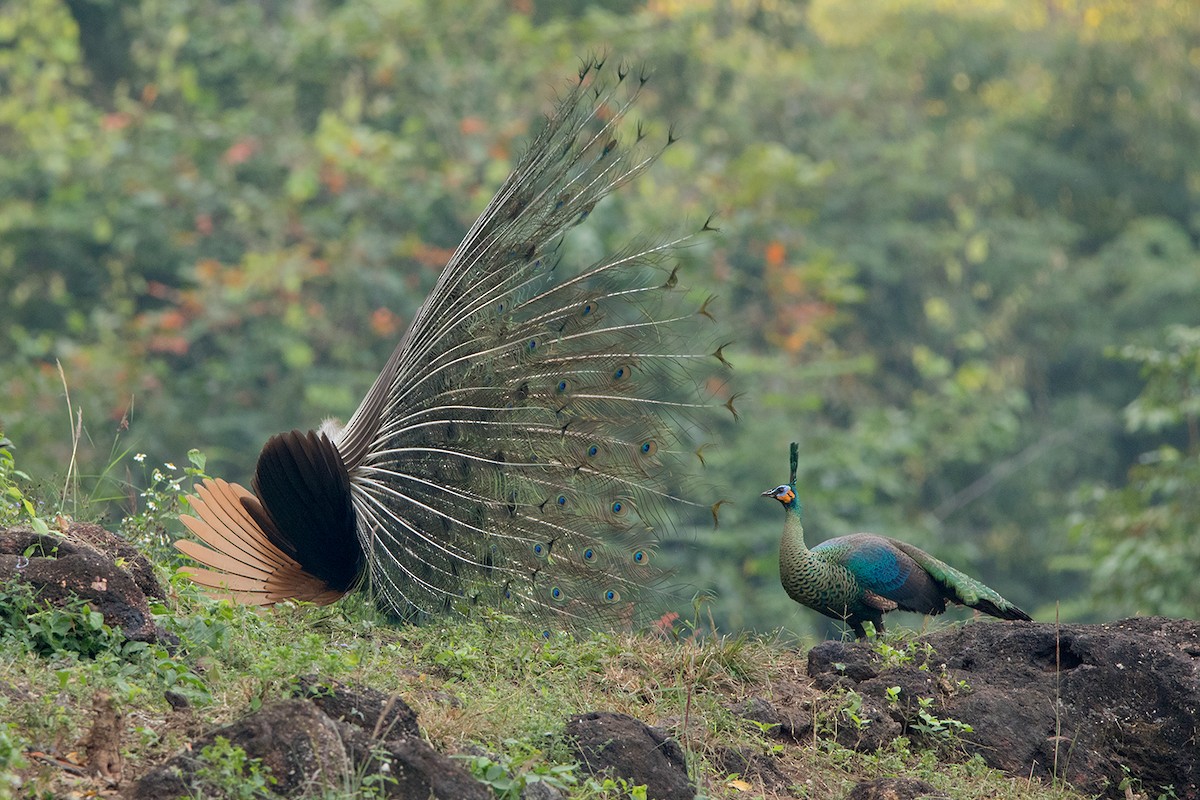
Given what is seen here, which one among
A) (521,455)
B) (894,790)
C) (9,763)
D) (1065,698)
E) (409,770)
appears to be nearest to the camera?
(9,763)

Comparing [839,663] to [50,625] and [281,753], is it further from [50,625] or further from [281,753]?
[50,625]

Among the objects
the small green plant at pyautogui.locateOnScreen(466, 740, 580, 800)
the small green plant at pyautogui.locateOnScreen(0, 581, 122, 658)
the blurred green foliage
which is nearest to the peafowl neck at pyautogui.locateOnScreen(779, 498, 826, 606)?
the small green plant at pyautogui.locateOnScreen(466, 740, 580, 800)

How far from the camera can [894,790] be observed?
4574 millimetres

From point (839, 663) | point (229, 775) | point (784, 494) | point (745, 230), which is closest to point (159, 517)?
point (784, 494)

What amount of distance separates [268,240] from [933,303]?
7.94 m

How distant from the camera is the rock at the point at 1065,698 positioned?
Result: 5.17 meters

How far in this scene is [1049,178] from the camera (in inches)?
746

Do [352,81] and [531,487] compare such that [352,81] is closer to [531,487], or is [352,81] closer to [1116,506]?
[1116,506]

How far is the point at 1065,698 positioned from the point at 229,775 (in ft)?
9.73

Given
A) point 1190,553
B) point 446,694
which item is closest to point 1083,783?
point 446,694

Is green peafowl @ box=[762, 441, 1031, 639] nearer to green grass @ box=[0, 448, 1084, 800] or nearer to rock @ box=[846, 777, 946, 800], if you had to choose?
green grass @ box=[0, 448, 1084, 800]

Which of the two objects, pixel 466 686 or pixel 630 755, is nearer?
pixel 630 755

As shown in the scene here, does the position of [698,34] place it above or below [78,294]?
above

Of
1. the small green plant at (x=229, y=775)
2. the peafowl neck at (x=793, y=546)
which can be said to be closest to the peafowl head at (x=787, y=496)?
the peafowl neck at (x=793, y=546)
